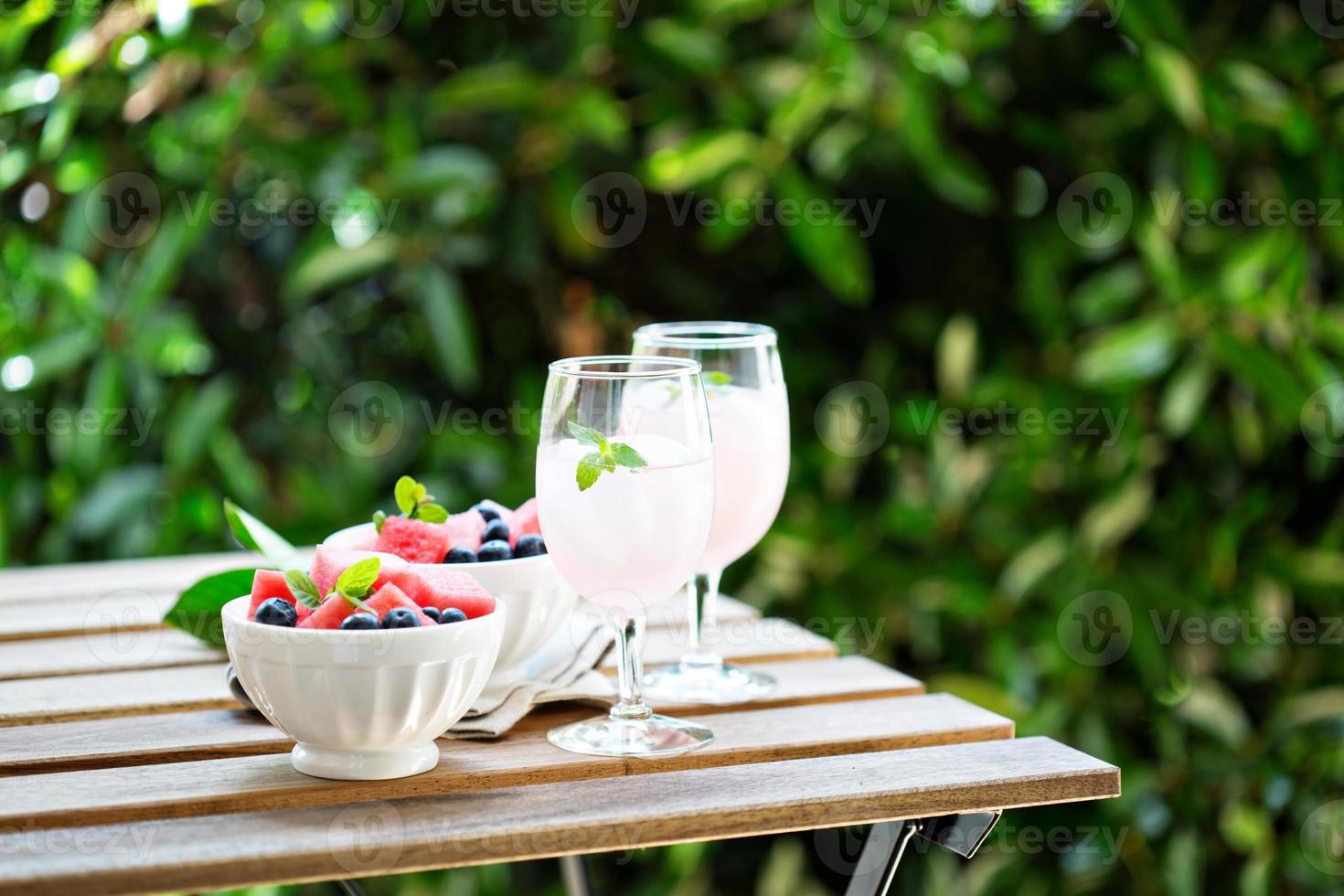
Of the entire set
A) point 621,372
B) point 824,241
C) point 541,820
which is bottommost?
point 541,820

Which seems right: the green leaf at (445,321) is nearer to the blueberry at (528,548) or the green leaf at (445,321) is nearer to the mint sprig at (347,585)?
the blueberry at (528,548)

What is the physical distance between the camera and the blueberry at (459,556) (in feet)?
2.99

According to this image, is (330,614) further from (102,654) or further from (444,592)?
(102,654)

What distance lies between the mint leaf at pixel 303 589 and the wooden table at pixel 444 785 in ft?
0.32

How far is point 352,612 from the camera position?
31.0 inches

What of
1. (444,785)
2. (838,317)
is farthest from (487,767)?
(838,317)

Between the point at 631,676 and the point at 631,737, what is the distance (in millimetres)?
38

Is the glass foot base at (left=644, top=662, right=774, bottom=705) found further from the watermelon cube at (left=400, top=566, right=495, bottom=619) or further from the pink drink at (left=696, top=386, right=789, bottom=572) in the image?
the watermelon cube at (left=400, top=566, right=495, bottom=619)

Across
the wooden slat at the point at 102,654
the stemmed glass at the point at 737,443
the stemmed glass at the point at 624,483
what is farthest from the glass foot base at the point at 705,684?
the wooden slat at the point at 102,654

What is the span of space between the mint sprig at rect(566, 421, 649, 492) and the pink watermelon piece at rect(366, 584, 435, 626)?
112 mm

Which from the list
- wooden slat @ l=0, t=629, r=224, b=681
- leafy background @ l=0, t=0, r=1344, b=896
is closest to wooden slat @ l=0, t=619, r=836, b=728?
wooden slat @ l=0, t=629, r=224, b=681

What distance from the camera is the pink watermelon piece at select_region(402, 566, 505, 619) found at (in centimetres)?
81

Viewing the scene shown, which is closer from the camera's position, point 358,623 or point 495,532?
point 358,623

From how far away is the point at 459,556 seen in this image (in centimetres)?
91
